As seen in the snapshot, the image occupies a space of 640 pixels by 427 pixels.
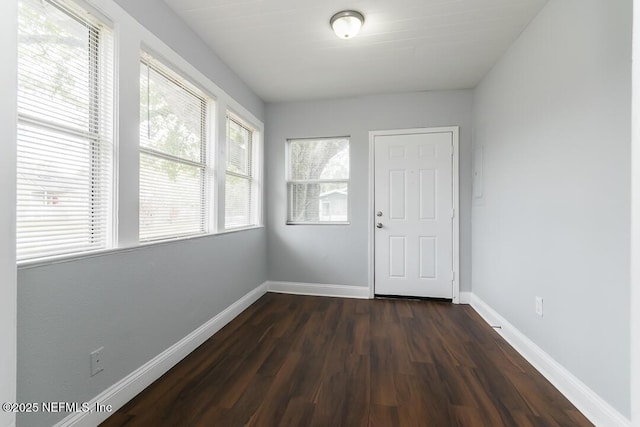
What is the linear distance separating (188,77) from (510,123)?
2.76 m

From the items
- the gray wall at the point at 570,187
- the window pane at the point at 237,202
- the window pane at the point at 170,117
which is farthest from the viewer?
the window pane at the point at 237,202

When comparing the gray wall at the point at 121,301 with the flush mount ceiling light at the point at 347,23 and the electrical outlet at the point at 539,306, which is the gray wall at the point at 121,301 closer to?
A: the flush mount ceiling light at the point at 347,23

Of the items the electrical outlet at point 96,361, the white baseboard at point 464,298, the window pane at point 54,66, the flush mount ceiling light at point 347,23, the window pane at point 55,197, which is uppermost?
the flush mount ceiling light at point 347,23

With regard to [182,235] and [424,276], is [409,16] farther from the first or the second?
[424,276]

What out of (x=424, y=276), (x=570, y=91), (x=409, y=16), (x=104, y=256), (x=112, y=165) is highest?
(x=409, y=16)

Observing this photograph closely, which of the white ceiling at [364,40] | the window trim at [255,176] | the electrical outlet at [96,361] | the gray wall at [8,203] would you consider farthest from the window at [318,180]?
the gray wall at [8,203]

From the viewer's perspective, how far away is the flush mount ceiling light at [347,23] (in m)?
1.95

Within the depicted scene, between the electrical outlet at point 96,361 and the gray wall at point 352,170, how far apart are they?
2333mm

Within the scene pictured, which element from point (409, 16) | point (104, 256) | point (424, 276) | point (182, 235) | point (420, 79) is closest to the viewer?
point (104, 256)

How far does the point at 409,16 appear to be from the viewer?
2.01 m

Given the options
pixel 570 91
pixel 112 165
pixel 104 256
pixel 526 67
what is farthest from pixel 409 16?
pixel 104 256

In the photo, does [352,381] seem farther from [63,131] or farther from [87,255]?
[63,131]

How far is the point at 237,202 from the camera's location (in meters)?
3.08

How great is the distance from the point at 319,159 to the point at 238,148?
108 centimetres
